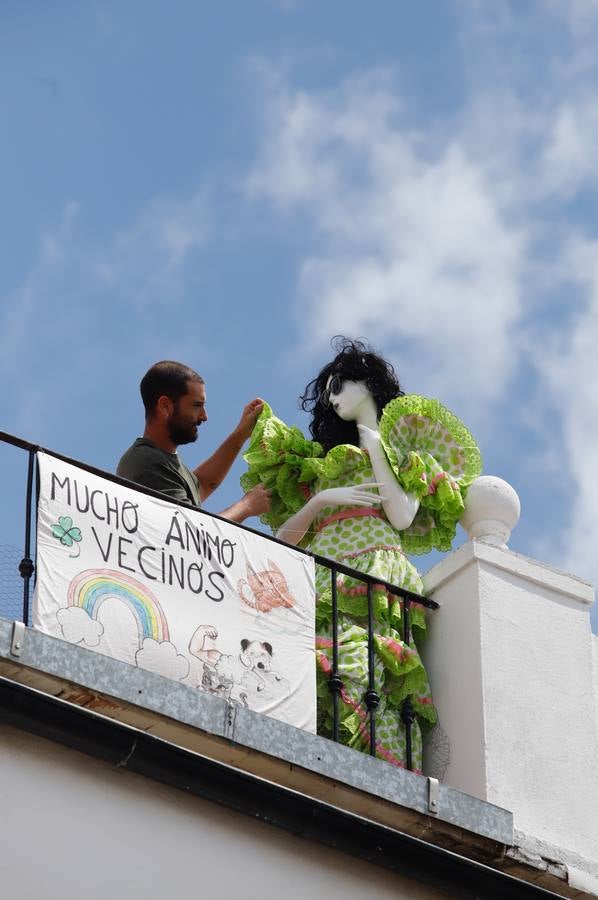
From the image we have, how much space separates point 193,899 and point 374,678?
1.64m

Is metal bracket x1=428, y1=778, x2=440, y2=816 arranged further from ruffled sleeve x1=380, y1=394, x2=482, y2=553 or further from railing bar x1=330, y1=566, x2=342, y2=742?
ruffled sleeve x1=380, y1=394, x2=482, y2=553

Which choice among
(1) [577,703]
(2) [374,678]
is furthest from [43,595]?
(1) [577,703]

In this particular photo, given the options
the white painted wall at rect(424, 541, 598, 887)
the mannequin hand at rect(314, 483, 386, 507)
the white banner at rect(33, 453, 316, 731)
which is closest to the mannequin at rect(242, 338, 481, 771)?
the mannequin hand at rect(314, 483, 386, 507)

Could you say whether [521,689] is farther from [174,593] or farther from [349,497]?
[174,593]

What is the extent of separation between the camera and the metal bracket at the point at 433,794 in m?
7.71

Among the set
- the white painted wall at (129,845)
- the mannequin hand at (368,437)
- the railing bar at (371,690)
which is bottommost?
the white painted wall at (129,845)

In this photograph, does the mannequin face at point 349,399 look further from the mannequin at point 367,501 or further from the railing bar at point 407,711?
the railing bar at point 407,711

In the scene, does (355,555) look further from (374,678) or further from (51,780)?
(51,780)

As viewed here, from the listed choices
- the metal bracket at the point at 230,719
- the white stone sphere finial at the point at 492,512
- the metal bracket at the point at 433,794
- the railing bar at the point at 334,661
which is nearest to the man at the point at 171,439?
the railing bar at the point at 334,661

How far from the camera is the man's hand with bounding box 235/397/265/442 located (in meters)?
9.78

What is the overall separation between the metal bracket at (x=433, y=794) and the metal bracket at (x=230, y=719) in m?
0.86

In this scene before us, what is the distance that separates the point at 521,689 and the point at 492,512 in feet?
3.54

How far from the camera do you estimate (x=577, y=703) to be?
853cm

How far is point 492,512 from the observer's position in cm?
923
